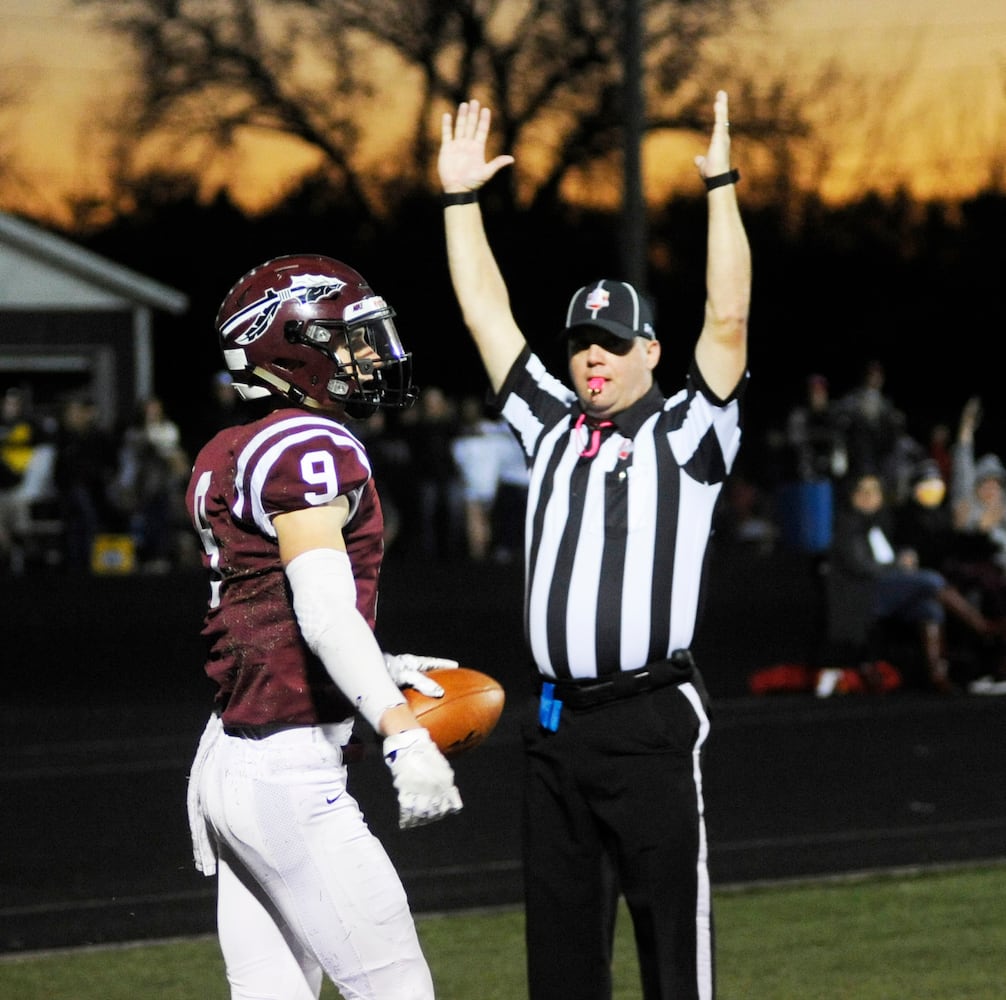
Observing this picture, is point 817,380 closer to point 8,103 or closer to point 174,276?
point 174,276

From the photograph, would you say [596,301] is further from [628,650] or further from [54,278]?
[54,278]

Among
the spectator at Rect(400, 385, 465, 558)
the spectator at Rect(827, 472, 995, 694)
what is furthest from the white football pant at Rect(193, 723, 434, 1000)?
the spectator at Rect(400, 385, 465, 558)

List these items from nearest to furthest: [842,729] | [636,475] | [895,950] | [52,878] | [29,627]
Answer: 1. [636,475]
2. [895,950]
3. [52,878]
4. [842,729]
5. [29,627]

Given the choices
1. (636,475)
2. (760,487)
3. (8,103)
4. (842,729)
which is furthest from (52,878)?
(8,103)

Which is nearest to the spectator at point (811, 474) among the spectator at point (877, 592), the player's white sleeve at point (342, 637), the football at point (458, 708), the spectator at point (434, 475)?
the spectator at point (434, 475)

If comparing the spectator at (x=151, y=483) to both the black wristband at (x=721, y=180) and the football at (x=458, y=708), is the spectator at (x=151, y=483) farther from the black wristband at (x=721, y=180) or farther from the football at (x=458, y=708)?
the football at (x=458, y=708)

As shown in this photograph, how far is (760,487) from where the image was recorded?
26.3m

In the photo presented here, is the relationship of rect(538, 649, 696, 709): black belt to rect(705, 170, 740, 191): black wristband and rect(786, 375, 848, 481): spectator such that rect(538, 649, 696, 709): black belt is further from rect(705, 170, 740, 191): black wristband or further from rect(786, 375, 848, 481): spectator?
rect(786, 375, 848, 481): spectator

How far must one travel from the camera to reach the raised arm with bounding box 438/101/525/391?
193 inches

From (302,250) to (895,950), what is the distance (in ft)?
102

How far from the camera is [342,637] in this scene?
3391 millimetres

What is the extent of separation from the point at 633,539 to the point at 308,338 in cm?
111

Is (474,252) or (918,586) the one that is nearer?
(474,252)

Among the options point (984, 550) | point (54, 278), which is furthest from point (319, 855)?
point (54, 278)
